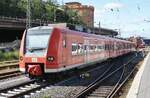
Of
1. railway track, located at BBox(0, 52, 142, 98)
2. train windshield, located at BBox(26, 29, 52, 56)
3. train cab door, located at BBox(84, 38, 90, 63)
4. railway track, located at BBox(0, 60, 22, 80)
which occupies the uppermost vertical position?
train windshield, located at BBox(26, 29, 52, 56)

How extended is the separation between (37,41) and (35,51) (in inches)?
19.3

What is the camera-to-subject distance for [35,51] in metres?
19.8

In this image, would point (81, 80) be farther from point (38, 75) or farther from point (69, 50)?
point (38, 75)

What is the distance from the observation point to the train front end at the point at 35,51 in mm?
19406

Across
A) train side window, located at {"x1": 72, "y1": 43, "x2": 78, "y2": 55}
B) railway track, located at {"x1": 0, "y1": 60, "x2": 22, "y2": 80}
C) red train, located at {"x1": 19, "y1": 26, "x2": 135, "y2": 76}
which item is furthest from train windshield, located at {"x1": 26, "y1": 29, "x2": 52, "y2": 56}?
railway track, located at {"x1": 0, "y1": 60, "x2": 22, "y2": 80}

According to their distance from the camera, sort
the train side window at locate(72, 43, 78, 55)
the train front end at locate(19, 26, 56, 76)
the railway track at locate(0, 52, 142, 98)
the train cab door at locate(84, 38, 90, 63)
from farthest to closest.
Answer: the train cab door at locate(84, 38, 90, 63)
the train side window at locate(72, 43, 78, 55)
the train front end at locate(19, 26, 56, 76)
the railway track at locate(0, 52, 142, 98)

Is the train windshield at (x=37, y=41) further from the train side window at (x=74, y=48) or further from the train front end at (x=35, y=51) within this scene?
the train side window at (x=74, y=48)

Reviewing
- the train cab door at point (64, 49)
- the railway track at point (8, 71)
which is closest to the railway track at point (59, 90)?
the train cab door at point (64, 49)

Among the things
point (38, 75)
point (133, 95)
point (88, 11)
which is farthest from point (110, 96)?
point (88, 11)

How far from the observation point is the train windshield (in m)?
19.7

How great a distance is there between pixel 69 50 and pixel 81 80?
5.59 feet

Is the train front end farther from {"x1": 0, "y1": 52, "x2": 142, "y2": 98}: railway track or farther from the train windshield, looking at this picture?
{"x1": 0, "y1": 52, "x2": 142, "y2": 98}: railway track

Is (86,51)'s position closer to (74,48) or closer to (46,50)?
(74,48)

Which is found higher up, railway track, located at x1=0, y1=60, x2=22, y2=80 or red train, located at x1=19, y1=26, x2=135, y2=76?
red train, located at x1=19, y1=26, x2=135, y2=76
